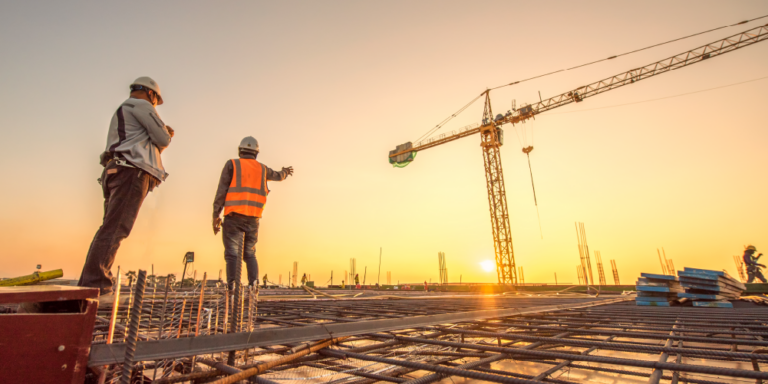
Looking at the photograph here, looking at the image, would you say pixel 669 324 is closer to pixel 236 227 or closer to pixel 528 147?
pixel 236 227

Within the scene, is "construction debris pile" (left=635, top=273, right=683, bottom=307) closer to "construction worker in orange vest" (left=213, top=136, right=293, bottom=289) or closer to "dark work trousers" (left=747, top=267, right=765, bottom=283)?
"construction worker in orange vest" (left=213, top=136, right=293, bottom=289)

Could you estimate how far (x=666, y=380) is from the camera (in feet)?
4.98

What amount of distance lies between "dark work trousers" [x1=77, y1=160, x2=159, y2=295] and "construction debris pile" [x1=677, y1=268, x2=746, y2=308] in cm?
753

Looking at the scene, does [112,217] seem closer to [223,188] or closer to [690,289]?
[223,188]

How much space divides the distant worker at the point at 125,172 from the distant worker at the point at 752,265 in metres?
18.3

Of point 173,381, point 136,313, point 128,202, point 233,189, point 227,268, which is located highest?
point 233,189

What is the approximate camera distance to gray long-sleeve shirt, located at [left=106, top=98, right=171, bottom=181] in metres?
2.41

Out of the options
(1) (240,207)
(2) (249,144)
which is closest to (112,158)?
(1) (240,207)

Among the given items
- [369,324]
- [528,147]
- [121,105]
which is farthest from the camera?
[528,147]

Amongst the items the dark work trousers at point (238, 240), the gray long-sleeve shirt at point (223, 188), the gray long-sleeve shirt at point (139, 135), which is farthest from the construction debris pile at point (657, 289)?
the gray long-sleeve shirt at point (139, 135)

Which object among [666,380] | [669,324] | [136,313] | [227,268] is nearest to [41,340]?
[136,313]

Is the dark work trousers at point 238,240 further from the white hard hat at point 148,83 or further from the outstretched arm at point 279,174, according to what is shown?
the white hard hat at point 148,83

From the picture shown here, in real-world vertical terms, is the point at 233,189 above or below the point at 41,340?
above

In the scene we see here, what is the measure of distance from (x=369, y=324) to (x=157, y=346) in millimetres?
993
